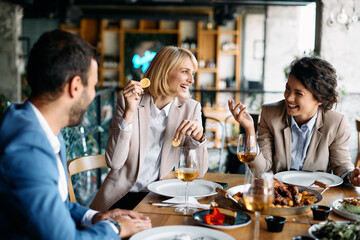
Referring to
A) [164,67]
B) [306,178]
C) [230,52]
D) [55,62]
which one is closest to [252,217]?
[306,178]

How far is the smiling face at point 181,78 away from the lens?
7.31ft

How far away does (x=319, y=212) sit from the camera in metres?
1.34

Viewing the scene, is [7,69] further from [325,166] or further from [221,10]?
[325,166]

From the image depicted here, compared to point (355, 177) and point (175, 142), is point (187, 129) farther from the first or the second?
point (355, 177)

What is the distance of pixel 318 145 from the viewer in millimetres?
2115

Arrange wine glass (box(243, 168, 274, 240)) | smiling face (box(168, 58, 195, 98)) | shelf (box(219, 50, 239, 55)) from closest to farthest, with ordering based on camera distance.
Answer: wine glass (box(243, 168, 274, 240)) → smiling face (box(168, 58, 195, 98)) → shelf (box(219, 50, 239, 55))

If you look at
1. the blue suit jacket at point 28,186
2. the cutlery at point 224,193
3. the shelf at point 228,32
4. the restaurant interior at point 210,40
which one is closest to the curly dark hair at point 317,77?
the cutlery at point 224,193

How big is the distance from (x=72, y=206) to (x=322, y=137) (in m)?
1.40

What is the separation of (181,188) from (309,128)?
89 cm

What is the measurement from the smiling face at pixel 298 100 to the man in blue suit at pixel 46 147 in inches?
46.5

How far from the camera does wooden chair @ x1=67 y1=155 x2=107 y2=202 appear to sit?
74.3 inches

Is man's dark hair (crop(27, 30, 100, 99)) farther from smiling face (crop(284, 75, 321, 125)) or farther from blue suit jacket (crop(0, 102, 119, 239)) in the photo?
smiling face (crop(284, 75, 321, 125))

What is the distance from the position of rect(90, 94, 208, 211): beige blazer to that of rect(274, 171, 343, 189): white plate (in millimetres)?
418

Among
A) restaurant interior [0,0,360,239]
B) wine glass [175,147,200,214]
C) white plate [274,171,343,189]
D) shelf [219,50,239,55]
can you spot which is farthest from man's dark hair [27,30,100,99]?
shelf [219,50,239,55]
